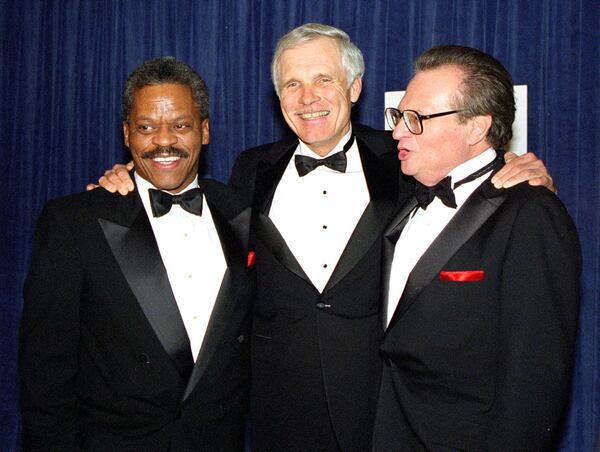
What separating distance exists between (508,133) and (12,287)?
378 cm

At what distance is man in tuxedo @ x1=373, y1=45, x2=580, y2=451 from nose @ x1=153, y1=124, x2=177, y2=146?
0.75 meters

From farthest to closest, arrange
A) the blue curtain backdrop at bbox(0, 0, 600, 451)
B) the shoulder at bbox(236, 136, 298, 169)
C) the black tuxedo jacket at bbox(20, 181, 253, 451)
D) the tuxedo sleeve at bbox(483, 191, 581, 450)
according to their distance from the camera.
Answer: the blue curtain backdrop at bbox(0, 0, 600, 451) < the shoulder at bbox(236, 136, 298, 169) < the black tuxedo jacket at bbox(20, 181, 253, 451) < the tuxedo sleeve at bbox(483, 191, 581, 450)

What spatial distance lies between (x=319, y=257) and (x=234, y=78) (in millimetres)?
2048

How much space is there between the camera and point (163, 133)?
2281 millimetres

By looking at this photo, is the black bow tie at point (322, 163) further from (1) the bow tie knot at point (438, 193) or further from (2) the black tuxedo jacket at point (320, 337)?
(1) the bow tie knot at point (438, 193)

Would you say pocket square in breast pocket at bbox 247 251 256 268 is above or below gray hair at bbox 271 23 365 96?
below

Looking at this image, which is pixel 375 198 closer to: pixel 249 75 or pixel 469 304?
pixel 469 304

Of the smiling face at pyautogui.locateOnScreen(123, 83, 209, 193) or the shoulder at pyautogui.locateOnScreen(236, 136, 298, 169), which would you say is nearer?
the smiling face at pyautogui.locateOnScreen(123, 83, 209, 193)

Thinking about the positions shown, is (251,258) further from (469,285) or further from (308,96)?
(469,285)

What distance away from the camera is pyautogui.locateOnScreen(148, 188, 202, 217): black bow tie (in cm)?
229

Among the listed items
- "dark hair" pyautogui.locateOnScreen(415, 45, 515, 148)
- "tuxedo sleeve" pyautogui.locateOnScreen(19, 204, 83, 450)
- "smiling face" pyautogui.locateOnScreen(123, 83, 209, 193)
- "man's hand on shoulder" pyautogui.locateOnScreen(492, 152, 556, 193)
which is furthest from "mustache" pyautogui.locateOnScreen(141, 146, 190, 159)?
"man's hand on shoulder" pyautogui.locateOnScreen(492, 152, 556, 193)

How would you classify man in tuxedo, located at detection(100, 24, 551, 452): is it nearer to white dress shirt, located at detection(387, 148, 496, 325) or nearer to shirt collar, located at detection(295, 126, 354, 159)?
shirt collar, located at detection(295, 126, 354, 159)

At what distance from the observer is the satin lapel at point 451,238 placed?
2.07 meters

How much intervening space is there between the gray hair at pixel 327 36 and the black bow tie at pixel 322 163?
312 millimetres
